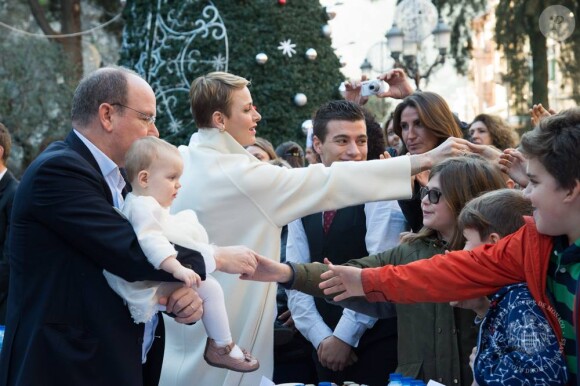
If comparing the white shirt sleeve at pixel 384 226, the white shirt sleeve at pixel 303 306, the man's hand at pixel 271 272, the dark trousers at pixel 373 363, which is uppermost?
the man's hand at pixel 271 272

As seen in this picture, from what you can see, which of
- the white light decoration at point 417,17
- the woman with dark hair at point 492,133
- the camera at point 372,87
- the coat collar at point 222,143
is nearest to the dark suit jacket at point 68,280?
the coat collar at point 222,143

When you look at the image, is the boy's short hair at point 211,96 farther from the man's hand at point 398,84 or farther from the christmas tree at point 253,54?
the christmas tree at point 253,54

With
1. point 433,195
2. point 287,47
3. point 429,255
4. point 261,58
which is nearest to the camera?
point 433,195

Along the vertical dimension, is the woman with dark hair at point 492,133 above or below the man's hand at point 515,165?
below

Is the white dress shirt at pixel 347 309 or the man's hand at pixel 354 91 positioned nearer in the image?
the white dress shirt at pixel 347 309

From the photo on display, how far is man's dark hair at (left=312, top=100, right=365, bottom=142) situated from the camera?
219 inches

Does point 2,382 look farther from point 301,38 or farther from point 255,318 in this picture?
point 301,38

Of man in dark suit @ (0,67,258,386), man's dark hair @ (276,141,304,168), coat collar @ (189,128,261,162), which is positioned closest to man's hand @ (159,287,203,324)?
man in dark suit @ (0,67,258,386)

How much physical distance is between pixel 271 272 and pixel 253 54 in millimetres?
5588

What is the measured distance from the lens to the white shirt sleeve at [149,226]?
336 centimetres

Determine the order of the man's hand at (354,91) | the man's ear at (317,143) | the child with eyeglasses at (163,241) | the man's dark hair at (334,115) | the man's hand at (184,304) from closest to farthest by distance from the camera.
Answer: the child with eyeglasses at (163,241) → the man's hand at (184,304) → the man's dark hair at (334,115) → the man's ear at (317,143) → the man's hand at (354,91)

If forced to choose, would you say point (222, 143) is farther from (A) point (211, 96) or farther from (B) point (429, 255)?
(B) point (429, 255)

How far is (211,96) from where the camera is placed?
4.71 metres

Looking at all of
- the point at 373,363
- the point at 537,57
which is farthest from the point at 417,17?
the point at 373,363
